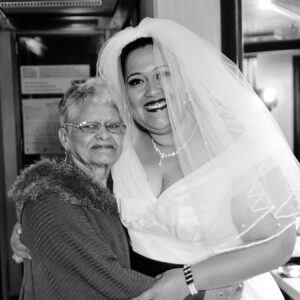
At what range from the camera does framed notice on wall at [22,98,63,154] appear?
3.64 m

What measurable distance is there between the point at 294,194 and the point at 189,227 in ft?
1.28

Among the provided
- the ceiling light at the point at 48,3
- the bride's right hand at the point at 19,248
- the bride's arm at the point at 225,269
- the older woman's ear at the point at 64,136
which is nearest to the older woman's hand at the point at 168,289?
the bride's arm at the point at 225,269

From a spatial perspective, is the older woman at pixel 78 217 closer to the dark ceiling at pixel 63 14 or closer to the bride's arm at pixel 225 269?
the bride's arm at pixel 225 269

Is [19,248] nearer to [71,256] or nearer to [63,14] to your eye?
[71,256]

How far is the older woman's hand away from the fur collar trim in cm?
34

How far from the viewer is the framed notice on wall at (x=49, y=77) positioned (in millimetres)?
3631

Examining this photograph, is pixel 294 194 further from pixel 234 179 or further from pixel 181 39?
pixel 181 39

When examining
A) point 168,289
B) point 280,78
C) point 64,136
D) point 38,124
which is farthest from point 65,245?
point 280,78

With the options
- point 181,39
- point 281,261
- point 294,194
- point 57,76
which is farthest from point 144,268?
point 57,76

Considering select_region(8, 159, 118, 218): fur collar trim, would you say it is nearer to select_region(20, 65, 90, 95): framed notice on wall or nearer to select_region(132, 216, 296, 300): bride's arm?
select_region(132, 216, 296, 300): bride's arm

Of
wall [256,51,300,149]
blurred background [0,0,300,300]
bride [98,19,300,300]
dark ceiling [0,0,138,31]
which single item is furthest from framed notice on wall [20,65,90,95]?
wall [256,51,300,149]

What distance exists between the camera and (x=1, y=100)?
142 inches

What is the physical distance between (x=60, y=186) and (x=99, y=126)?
296 mm

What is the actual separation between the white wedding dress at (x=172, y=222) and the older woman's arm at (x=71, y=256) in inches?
10.5
